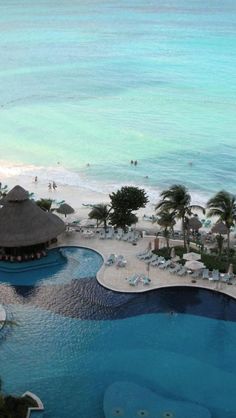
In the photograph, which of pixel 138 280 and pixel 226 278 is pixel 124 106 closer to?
pixel 138 280

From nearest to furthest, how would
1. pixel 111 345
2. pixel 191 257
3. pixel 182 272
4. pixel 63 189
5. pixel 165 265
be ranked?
pixel 111 345, pixel 191 257, pixel 182 272, pixel 165 265, pixel 63 189

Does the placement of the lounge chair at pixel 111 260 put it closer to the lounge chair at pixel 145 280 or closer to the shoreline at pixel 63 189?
the lounge chair at pixel 145 280

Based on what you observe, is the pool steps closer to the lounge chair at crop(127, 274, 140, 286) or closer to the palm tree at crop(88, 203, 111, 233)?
the lounge chair at crop(127, 274, 140, 286)

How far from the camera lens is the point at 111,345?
21.8 m

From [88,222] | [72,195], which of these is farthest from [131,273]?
[72,195]

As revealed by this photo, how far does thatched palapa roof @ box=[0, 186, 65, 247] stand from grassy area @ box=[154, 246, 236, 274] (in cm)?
617

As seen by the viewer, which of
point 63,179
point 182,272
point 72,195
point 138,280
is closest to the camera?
point 138,280

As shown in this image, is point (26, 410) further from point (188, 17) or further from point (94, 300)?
point (188, 17)

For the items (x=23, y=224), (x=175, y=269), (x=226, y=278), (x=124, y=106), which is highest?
(x=124, y=106)

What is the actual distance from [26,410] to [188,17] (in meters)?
167

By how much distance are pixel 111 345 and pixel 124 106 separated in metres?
50.3

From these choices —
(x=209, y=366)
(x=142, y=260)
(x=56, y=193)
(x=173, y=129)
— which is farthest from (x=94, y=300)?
(x=173, y=129)

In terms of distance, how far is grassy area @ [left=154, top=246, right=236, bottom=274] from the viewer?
27.3 meters

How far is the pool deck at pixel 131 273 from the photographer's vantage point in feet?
84.8
